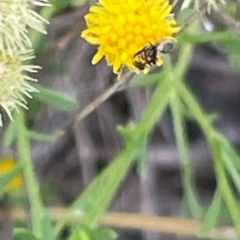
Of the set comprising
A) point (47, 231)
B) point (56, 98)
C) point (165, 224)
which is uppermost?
point (56, 98)

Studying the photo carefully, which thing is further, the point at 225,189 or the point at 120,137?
the point at 120,137

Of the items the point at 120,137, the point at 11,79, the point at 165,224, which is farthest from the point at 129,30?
the point at 120,137

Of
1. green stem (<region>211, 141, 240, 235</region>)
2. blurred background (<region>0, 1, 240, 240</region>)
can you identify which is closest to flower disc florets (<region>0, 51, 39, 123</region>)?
green stem (<region>211, 141, 240, 235</region>)

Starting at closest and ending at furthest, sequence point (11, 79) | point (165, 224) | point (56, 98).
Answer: point (11, 79) → point (56, 98) → point (165, 224)

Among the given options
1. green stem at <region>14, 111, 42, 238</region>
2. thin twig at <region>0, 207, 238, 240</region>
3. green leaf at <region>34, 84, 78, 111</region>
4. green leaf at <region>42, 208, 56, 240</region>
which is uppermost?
green leaf at <region>34, 84, 78, 111</region>

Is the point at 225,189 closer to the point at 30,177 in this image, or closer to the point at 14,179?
the point at 30,177

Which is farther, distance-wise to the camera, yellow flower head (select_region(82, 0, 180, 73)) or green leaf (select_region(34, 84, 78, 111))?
green leaf (select_region(34, 84, 78, 111))

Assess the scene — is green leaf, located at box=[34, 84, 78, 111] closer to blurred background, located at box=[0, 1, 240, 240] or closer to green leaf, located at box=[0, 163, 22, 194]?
green leaf, located at box=[0, 163, 22, 194]

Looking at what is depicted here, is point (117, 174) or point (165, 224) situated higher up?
point (117, 174)
